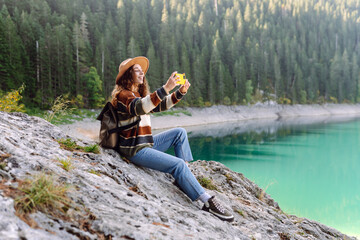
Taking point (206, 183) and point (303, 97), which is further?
point (303, 97)

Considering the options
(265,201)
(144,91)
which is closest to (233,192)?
(265,201)

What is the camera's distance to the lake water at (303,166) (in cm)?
1200

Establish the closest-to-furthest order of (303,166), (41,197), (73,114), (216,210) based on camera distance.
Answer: (41,197)
(216,210)
(303,166)
(73,114)

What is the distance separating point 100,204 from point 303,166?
19.9m

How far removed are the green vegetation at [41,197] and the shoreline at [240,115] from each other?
28751mm

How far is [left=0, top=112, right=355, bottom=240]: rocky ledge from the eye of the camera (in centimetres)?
187

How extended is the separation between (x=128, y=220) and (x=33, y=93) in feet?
119

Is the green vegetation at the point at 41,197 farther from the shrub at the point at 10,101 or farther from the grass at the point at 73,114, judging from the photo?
the grass at the point at 73,114

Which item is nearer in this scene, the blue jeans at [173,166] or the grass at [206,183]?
the blue jeans at [173,166]

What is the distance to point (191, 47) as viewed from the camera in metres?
65.3

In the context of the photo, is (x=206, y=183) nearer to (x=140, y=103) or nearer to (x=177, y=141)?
(x=177, y=141)

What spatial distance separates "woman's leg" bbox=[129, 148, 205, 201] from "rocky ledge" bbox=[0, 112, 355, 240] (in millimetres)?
181

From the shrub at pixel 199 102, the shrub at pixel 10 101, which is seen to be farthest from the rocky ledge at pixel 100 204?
the shrub at pixel 199 102

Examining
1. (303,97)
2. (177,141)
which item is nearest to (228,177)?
(177,141)
